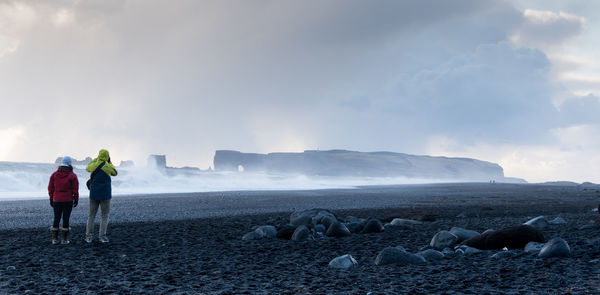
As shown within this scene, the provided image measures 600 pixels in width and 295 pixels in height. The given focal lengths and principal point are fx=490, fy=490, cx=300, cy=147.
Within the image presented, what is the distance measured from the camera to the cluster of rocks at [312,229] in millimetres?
11000

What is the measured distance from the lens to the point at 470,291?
5.45 meters

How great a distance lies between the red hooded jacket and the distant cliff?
134011 millimetres

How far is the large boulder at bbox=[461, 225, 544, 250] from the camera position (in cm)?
831

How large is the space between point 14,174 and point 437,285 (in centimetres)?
4183

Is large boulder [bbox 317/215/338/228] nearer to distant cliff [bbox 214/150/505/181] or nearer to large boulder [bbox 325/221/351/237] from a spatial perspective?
large boulder [bbox 325/221/351/237]

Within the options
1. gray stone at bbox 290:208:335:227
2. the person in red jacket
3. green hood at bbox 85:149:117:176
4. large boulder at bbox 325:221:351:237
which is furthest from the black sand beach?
gray stone at bbox 290:208:335:227

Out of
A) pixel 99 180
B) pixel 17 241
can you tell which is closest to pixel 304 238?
pixel 99 180

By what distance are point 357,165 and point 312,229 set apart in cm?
14762

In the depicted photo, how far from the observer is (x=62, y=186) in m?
10.3

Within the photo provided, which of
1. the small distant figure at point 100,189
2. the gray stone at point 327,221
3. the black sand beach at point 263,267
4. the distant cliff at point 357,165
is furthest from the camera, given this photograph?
the distant cliff at point 357,165

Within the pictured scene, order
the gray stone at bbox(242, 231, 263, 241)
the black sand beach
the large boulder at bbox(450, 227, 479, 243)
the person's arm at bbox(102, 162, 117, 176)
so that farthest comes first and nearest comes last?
the gray stone at bbox(242, 231, 263, 241) → the person's arm at bbox(102, 162, 117, 176) → the large boulder at bbox(450, 227, 479, 243) → the black sand beach

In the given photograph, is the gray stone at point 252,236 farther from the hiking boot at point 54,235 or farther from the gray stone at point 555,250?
the gray stone at point 555,250

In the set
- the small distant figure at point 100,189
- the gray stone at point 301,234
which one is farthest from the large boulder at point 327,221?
the small distant figure at point 100,189

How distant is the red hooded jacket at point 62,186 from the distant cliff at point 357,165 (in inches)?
5276
